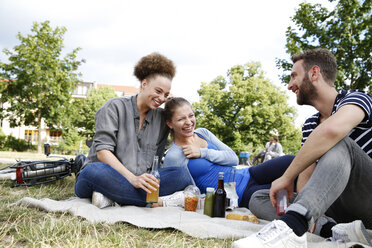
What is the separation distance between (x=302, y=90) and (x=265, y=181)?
114 centimetres

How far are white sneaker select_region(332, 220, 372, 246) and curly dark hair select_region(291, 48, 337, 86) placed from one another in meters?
1.22

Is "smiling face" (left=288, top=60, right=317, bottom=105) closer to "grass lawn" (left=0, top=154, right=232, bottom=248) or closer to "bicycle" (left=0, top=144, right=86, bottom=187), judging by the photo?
"grass lawn" (left=0, top=154, right=232, bottom=248)

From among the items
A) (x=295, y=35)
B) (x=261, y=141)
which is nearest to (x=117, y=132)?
(x=295, y=35)

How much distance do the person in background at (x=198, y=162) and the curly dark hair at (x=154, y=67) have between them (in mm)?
338

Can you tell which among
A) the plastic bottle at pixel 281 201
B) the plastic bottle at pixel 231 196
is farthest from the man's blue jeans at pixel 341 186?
the plastic bottle at pixel 231 196

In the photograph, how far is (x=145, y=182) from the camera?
3.04 m

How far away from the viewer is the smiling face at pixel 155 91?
11.5ft

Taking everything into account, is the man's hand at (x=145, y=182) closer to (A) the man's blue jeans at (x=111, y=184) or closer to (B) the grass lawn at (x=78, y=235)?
(A) the man's blue jeans at (x=111, y=184)

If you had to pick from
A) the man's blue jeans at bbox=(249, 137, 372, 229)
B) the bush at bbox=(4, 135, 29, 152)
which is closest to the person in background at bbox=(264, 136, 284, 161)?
the man's blue jeans at bbox=(249, 137, 372, 229)

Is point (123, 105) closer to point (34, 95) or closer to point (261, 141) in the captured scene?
point (34, 95)

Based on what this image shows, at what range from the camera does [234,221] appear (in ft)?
9.05

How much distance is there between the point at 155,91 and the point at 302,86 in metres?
1.51

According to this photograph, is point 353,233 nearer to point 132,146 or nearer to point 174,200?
point 174,200

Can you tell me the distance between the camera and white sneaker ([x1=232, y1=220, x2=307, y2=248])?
177 cm
